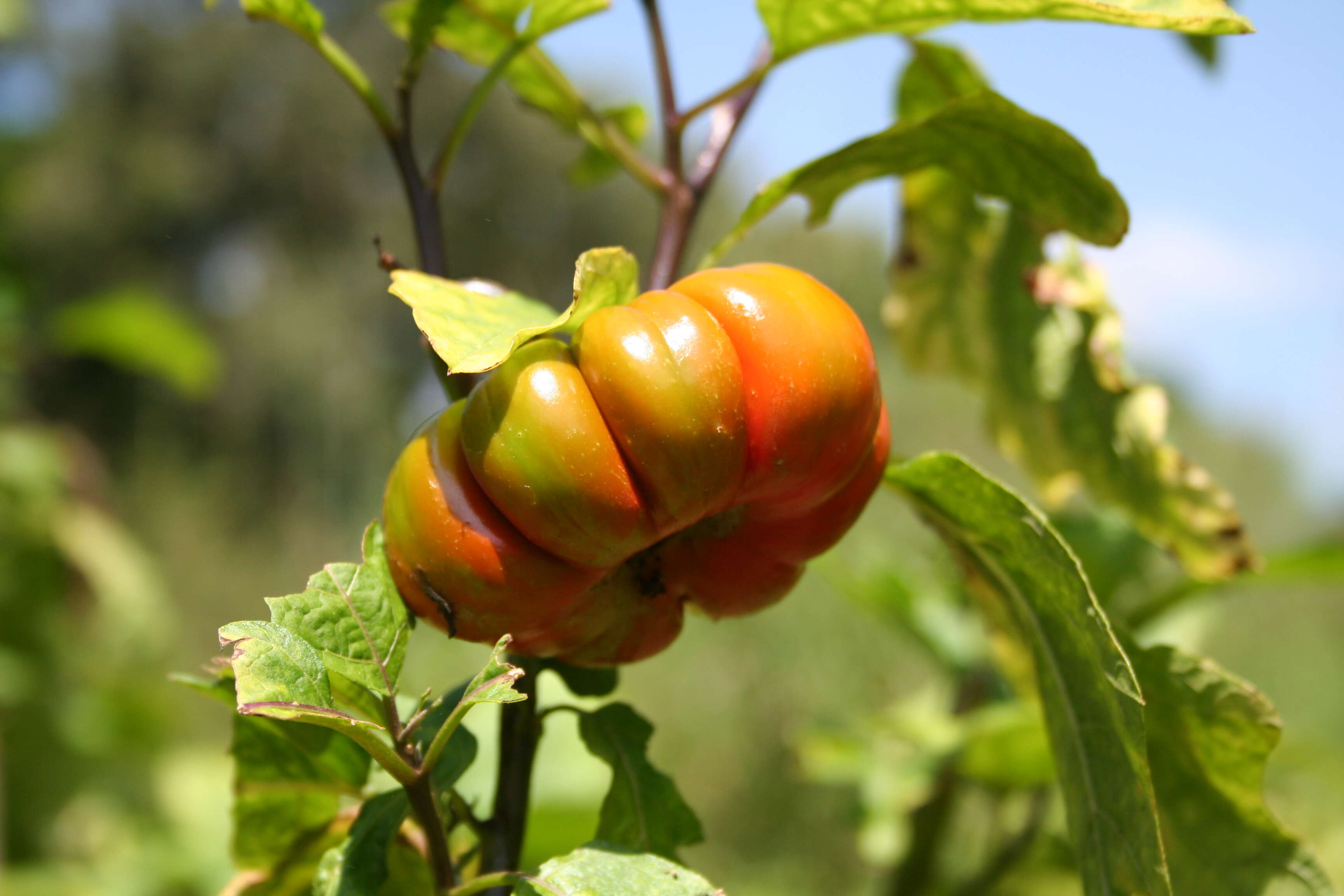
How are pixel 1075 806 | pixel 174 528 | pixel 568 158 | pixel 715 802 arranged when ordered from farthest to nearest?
1. pixel 568 158
2. pixel 174 528
3. pixel 715 802
4. pixel 1075 806

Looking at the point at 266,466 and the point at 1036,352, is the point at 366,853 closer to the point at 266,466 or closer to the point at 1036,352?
the point at 1036,352

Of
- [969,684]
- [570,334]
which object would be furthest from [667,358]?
[969,684]

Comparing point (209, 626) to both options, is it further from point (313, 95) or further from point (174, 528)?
point (313, 95)

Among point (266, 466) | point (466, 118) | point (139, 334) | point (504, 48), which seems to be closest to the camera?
point (466, 118)

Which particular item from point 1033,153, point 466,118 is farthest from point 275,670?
point 1033,153

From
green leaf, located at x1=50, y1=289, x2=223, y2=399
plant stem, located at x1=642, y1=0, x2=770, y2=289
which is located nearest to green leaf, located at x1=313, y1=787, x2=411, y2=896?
plant stem, located at x1=642, y1=0, x2=770, y2=289
